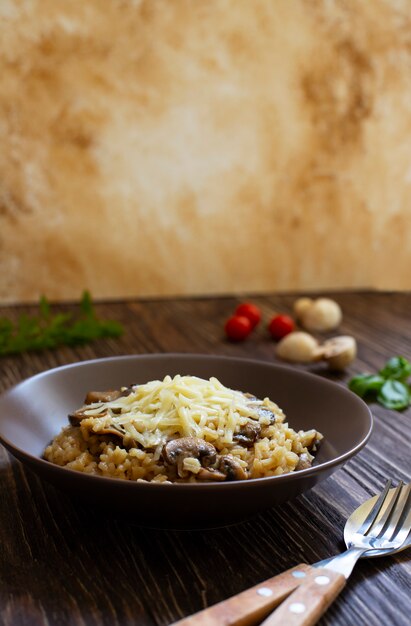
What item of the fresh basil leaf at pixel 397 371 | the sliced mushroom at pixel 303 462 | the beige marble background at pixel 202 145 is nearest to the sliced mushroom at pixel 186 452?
the sliced mushroom at pixel 303 462

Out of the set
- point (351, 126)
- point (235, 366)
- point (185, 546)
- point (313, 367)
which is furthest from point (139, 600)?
point (351, 126)

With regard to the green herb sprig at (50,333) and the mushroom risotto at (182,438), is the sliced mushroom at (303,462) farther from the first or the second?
the green herb sprig at (50,333)

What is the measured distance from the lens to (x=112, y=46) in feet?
8.51

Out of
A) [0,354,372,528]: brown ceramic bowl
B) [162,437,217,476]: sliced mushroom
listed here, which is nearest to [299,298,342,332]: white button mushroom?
[0,354,372,528]: brown ceramic bowl

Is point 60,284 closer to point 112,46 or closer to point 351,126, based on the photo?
point 112,46

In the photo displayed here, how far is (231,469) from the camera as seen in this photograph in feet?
3.42

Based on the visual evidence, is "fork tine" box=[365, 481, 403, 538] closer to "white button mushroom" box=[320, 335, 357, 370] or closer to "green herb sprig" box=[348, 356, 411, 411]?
"green herb sprig" box=[348, 356, 411, 411]

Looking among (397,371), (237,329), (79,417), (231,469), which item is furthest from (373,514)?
(237,329)

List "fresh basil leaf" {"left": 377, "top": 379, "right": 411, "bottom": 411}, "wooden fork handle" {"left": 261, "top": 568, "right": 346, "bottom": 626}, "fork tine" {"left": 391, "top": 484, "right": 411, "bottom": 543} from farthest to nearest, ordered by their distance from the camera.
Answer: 1. "fresh basil leaf" {"left": 377, "top": 379, "right": 411, "bottom": 411}
2. "fork tine" {"left": 391, "top": 484, "right": 411, "bottom": 543}
3. "wooden fork handle" {"left": 261, "top": 568, "right": 346, "bottom": 626}

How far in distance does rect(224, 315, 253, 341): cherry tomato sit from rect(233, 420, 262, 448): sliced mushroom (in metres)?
1.13

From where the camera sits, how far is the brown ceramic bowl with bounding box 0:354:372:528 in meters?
0.97

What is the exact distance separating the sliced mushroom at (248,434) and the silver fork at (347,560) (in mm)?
198

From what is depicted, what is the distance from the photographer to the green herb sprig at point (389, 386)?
1.76 m

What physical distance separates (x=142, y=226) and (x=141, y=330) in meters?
0.54
